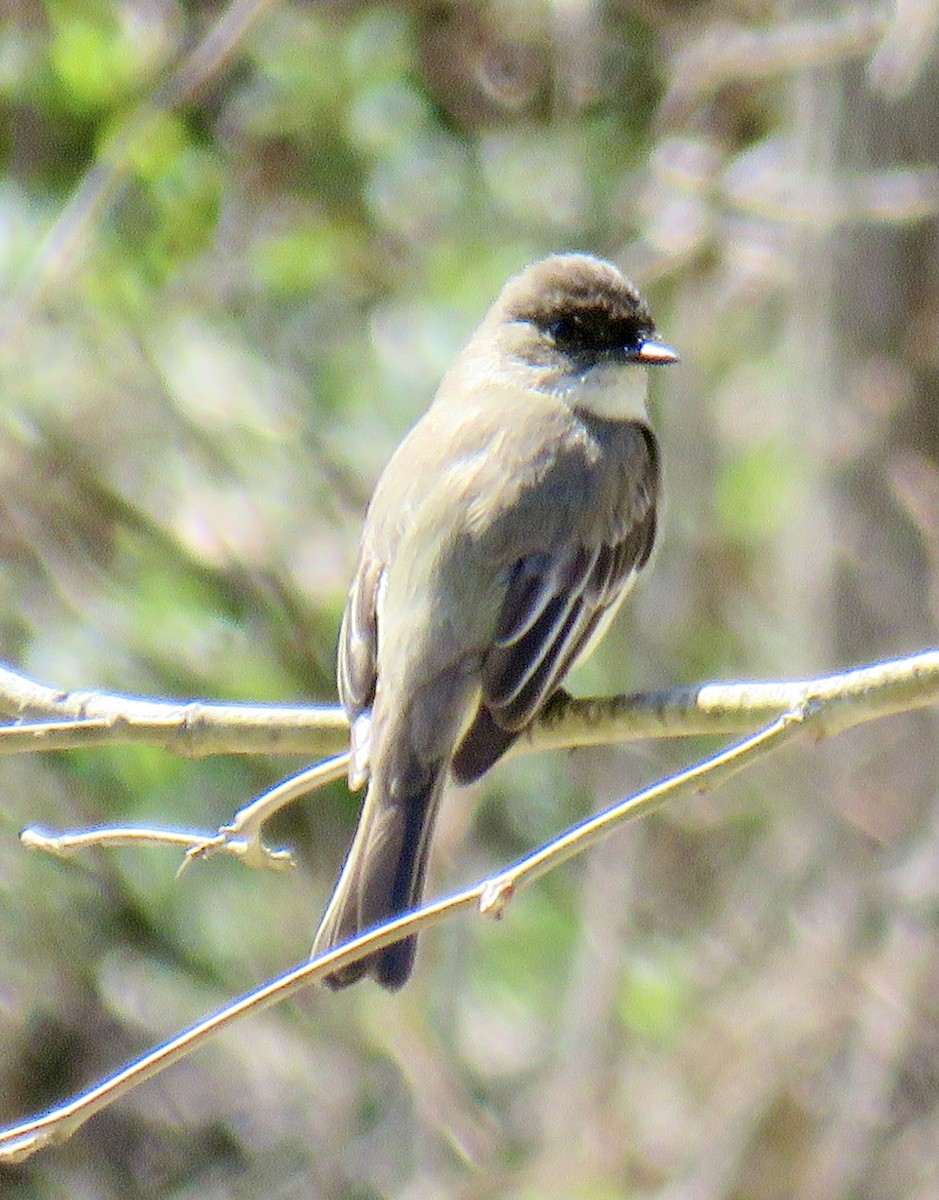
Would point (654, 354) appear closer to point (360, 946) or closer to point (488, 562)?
point (488, 562)

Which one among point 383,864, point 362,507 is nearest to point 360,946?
point 383,864

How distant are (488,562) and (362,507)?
7.46 feet

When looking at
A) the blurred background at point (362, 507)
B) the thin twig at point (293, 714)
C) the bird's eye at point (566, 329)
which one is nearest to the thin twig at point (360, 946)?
the thin twig at point (293, 714)

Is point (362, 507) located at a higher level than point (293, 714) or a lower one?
lower

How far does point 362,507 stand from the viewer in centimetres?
597

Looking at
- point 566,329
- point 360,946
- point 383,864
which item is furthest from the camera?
point 566,329

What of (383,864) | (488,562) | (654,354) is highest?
(654,354)

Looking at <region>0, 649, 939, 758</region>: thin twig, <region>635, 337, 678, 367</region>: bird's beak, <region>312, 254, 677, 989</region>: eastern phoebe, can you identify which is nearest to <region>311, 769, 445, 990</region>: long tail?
<region>312, 254, 677, 989</region>: eastern phoebe

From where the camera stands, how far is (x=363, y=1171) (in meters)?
6.07

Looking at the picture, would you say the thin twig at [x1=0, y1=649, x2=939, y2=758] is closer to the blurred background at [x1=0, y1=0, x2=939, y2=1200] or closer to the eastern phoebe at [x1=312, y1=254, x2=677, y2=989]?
the eastern phoebe at [x1=312, y1=254, x2=677, y2=989]

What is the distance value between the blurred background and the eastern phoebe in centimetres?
131

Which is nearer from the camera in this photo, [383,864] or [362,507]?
[383,864]

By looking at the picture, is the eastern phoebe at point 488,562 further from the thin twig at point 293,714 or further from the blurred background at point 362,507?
the blurred background at point 362,507

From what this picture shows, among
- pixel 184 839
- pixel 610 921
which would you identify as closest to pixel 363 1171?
pixel 610 921
